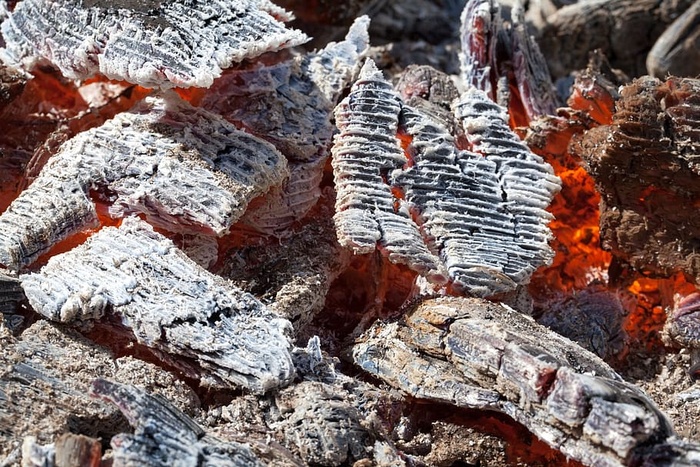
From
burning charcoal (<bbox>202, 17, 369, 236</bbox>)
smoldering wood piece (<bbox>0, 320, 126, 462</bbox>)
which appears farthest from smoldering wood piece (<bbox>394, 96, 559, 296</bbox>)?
smoldering wood piece (<bbox>0, 320, 126, 462</bbox>)

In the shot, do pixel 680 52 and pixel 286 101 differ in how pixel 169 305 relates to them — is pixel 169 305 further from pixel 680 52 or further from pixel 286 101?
pixel 680 52

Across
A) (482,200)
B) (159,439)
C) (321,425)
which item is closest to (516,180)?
(482,200)

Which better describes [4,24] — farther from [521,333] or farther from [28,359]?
[521,333]

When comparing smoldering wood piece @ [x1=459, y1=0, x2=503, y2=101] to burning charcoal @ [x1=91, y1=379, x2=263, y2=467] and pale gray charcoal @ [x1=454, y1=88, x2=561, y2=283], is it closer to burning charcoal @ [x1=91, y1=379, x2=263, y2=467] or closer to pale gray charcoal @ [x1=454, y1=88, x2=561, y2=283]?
pale gray charcoal @ [x1=454, y1=88, x2=561, y2=283]

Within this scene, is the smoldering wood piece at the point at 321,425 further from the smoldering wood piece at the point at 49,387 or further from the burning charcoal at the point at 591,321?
the burning charcoal at the point at 591,321

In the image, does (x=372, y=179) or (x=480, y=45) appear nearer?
(x=372, y=179)

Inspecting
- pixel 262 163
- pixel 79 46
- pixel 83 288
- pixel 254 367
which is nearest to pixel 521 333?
pixel 254 367

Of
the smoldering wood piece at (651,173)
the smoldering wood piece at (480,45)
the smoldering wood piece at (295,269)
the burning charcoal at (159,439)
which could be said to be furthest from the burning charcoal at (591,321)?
the burning charcoal at (159,439)
